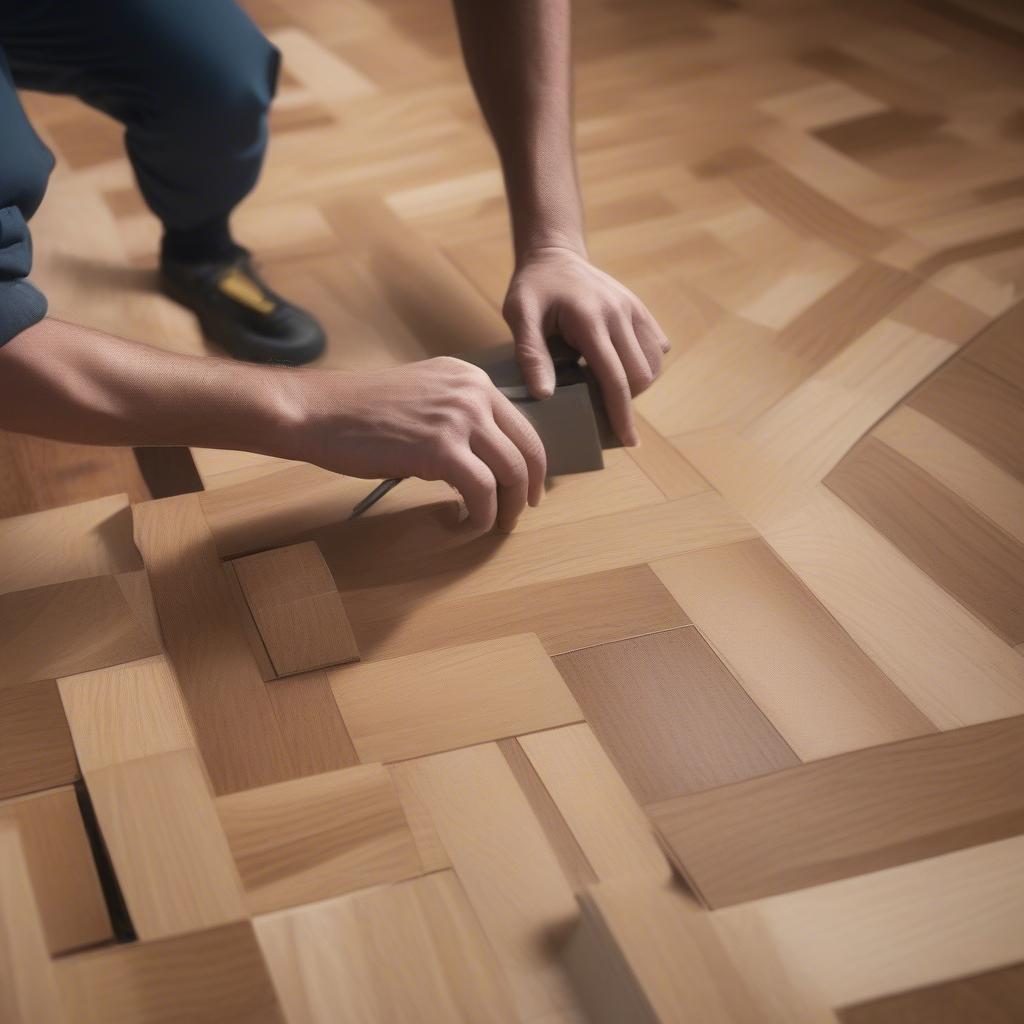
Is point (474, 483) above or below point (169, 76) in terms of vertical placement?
below

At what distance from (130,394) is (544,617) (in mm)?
365

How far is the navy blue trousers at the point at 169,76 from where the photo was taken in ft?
4.26

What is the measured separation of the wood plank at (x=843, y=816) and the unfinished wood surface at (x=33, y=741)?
0.41 metres

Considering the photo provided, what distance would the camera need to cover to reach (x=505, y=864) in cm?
76

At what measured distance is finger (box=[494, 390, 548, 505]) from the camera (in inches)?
37.1

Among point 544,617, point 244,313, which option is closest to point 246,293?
point 244,313

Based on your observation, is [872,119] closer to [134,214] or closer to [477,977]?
[134,214]

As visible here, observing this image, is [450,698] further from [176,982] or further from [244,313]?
[244,313]

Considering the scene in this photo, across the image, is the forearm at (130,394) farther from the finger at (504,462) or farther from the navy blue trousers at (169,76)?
the navy blue trousers at (169,76)

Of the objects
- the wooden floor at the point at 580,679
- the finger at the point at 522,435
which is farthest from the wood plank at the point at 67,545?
the finger at the point at 522,435

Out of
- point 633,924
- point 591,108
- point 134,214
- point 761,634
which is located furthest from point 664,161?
point 633,924

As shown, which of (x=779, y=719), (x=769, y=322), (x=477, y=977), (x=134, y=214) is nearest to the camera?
(x=477, y=977)

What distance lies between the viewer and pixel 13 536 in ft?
3.50

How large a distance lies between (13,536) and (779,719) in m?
0.68
